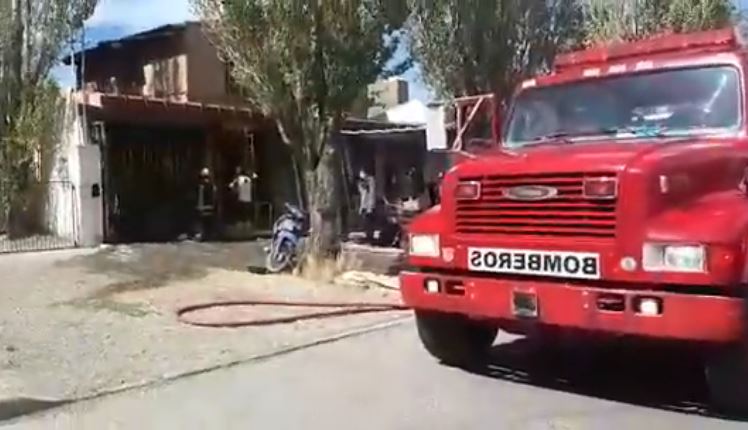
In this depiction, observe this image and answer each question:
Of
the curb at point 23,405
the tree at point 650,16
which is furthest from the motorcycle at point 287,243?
the tree at point 650,16

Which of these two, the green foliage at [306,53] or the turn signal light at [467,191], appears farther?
the green foliage at [306,53]

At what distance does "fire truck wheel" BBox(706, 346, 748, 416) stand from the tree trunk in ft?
26.8

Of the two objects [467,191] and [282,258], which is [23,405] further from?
[282,258]

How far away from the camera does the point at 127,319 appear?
10.3 m

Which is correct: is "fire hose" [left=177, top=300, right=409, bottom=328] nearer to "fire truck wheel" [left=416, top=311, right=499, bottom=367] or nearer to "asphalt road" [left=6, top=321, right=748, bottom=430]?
"asphalt road" [left=6, top=321, right=748, bottom=430]

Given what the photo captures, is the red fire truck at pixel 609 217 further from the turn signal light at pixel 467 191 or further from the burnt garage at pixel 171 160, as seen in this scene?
the burnt garage at pixel 171 160

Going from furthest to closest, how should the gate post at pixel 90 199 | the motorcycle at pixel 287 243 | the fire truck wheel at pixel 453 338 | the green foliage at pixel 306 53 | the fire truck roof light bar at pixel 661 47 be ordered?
the gate post at pixel 90 199 → the motorcycle at pixel 287 243 → the green foliage at pixel 306 53 → the fire truck wheel at pixel 453 338 → the fire truck roof light bar at pixel 661 47

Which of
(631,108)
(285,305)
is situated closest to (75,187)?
(285,305)

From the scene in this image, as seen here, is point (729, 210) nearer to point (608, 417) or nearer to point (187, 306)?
point (608, 417)

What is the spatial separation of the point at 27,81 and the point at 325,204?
27.2 feet

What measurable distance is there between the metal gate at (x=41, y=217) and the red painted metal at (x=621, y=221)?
12.5 meters

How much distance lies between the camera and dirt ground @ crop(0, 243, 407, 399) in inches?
315

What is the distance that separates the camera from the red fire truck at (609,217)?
19.8ft

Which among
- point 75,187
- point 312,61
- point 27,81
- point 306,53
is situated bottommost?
point 75,187
